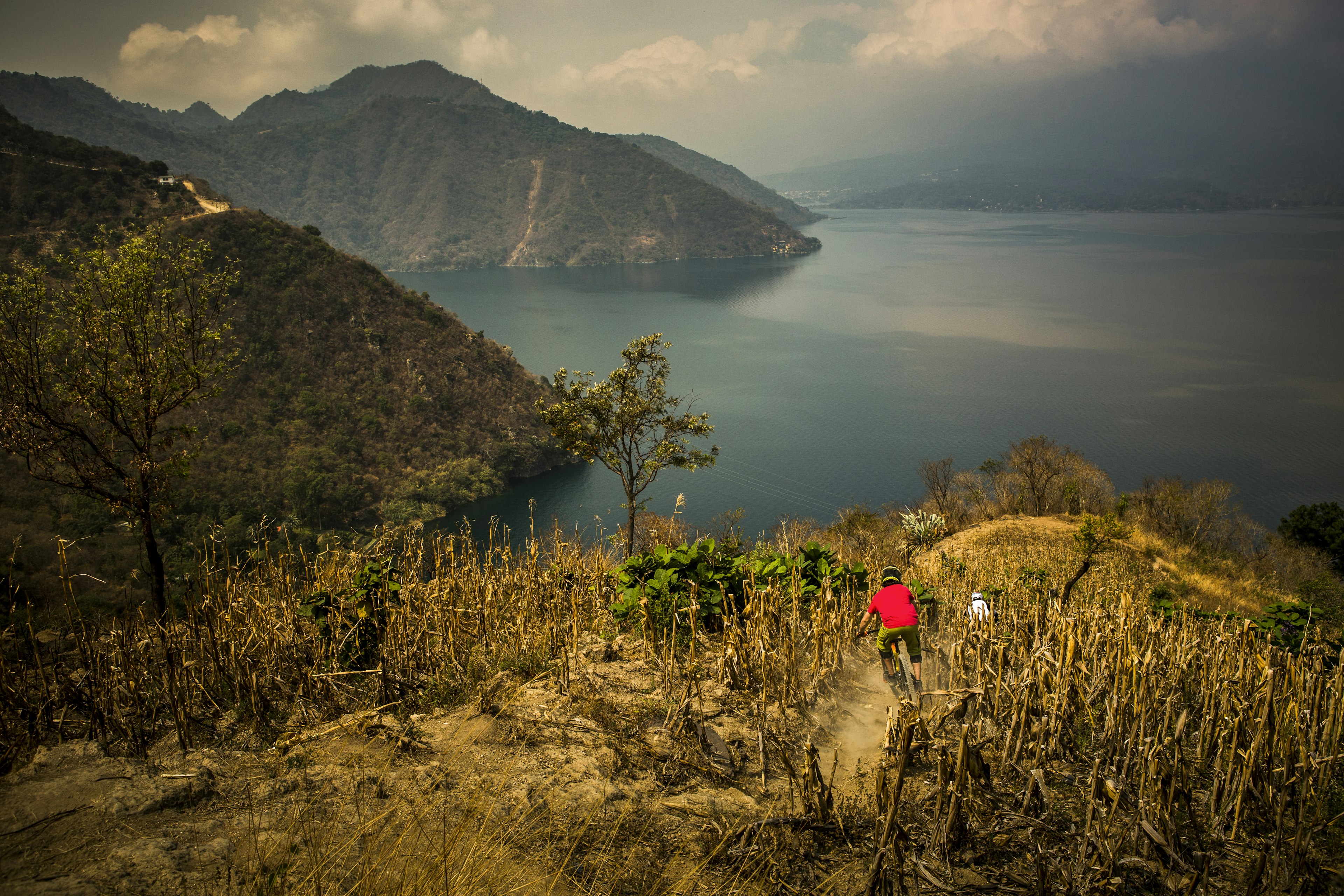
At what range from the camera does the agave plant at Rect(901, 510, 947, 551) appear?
2014 centimetres

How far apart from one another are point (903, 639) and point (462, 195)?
19395 centimetres

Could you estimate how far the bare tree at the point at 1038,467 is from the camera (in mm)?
26375

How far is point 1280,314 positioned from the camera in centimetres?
7631

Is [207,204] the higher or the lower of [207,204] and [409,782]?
the higher

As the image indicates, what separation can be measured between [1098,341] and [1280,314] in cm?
2648

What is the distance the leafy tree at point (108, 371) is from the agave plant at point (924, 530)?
56.2 feet

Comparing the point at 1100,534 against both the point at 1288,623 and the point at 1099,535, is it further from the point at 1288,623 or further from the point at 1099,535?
the point at 1288,623

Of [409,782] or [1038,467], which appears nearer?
[409,782]

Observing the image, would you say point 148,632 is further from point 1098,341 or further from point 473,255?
point 473,255

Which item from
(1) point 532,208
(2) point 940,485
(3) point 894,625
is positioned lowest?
(2) point 940,485

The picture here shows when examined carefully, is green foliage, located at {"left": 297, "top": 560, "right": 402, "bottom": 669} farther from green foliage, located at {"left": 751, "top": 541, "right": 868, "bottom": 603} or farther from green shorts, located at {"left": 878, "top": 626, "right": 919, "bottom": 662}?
green shorts, located at {"left": 878, "top": 626, "right": 919, "bottom": 662}

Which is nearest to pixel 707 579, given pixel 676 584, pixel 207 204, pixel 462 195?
pixel 676 584

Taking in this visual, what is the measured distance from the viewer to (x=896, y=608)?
205 inches

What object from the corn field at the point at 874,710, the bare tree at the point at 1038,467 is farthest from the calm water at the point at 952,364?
the corn field at the point at 874,710
